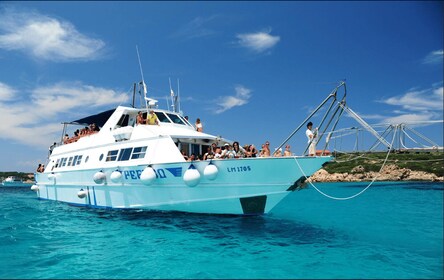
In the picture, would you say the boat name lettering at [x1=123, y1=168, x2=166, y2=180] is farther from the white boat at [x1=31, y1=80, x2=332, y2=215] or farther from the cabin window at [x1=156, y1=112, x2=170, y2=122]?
the cabin window at [x1=156, y1=112, x2=170, y2=122]

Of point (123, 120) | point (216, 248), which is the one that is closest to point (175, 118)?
point (123, 120)

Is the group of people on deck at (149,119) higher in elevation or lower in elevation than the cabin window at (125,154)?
higher

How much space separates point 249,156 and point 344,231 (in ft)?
15.1

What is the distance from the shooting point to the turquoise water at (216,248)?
7.18m

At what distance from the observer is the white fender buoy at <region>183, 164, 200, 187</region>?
11.8m

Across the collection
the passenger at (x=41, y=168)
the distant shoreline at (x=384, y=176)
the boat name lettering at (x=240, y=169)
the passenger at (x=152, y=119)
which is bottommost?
the distant shoreline at (x=384, y=176)

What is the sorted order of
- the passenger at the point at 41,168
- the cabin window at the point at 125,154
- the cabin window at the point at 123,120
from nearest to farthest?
the cabin window at the point at 125,154 < the cabin window at the point at 123,120 < the passenger at the point at 41,168

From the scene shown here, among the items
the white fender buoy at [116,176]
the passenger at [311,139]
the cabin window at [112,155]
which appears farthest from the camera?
the cabin window at [112,155]

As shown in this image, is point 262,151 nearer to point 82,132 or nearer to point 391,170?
point 82,132

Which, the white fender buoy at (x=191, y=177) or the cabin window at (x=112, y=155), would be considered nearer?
the white fender buoy at (x=191, y=177)

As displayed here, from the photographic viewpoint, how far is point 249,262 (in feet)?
25.4

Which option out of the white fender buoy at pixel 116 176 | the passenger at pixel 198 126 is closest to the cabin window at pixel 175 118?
the passenger at pixel 198 126

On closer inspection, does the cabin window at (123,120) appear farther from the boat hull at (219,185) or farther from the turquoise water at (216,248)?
the turquoise water at (216,248)

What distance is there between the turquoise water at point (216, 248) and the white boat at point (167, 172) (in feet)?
2.92
